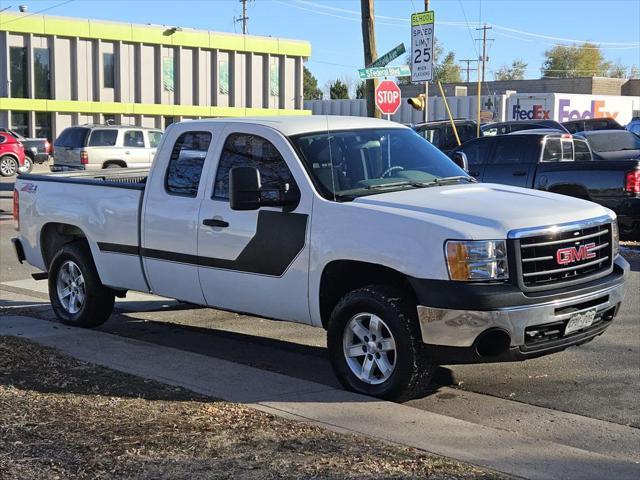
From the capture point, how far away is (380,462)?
14.9ft

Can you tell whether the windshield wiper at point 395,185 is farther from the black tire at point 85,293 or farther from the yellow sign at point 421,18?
the yellow sign at point 421,18

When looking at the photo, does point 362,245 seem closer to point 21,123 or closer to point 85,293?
point 85,293

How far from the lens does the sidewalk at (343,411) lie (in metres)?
4.70

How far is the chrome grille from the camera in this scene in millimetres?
5629

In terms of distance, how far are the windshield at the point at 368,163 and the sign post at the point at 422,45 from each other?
891 cm

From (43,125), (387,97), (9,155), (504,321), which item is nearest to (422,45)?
(387,97)

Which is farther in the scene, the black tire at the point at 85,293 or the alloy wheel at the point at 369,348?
the black tire at the point at 85,293

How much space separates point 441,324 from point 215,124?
2.80 m

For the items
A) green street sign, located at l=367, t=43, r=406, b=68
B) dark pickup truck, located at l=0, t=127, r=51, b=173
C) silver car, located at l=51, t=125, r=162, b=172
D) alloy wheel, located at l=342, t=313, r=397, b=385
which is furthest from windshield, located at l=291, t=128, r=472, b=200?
dark pickup truck, located at l=0, t=127, r=51, b=173

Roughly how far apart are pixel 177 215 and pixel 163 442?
108 inches

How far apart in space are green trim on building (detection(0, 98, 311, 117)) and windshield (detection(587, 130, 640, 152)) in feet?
112

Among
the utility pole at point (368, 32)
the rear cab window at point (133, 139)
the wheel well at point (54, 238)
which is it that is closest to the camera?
the wheel well at point (54, 238)

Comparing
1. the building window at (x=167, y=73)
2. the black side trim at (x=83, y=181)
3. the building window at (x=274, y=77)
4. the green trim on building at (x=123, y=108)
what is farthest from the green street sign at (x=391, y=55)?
the building window at (x=274, y=77)

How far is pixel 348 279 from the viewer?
6332 mm
